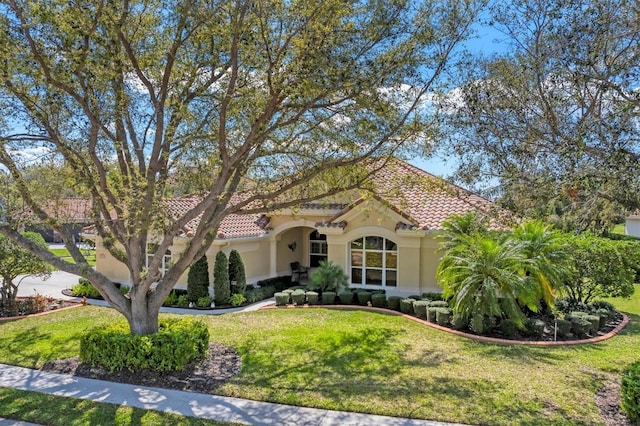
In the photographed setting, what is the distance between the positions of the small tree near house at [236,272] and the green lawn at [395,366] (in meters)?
4.07

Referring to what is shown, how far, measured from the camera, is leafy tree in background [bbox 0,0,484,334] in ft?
29.9

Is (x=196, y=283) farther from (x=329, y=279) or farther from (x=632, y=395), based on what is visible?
(x=632, y=395)

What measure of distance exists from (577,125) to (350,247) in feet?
40.8

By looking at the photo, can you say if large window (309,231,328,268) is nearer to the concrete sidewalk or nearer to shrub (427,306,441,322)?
shrub (427,306,441,322)

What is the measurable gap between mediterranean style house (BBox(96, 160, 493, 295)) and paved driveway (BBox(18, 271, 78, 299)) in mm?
2944

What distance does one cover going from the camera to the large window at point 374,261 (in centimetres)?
1917

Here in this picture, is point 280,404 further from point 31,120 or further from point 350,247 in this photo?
point 350,247

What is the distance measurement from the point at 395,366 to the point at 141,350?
5622 millimetres

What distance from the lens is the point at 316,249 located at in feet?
82.3

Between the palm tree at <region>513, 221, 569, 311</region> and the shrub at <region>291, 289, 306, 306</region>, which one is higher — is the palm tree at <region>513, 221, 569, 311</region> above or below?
above

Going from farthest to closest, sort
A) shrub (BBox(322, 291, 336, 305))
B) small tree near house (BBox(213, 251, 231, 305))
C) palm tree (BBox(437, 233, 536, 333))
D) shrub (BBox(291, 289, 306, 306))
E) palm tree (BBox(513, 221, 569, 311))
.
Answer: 1. small tree near house (BBox(213, 251, 231, 305))
2. shrub (BBox(291, 289, 306, 306))
3. shrub (BBox(322, 291, 336, 305))
4. palm tree (BBox(513, 221, 569, 311))
5. palm tree (BBox(437, 233, 536, 333))

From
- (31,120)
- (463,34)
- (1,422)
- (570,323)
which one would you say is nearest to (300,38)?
(463,34)

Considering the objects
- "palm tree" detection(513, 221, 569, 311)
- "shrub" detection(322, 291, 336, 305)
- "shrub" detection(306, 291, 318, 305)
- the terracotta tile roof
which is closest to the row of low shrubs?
the terracotta tile roof

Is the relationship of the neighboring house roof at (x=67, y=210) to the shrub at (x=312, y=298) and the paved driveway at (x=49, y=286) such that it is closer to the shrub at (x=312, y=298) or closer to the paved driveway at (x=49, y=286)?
the shrub at (x=312, y=298)
